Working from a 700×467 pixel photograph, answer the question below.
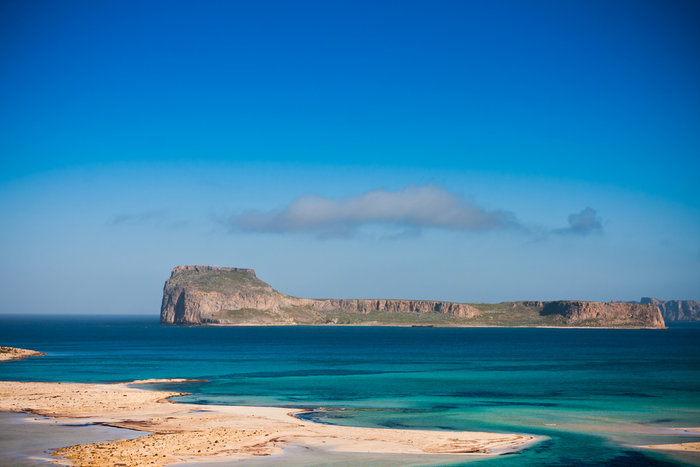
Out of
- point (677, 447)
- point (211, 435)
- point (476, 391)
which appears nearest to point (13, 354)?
point (476, 391)

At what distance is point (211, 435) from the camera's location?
39.8 meters

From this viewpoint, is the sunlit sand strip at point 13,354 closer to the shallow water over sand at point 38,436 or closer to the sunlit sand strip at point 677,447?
the shallow water over sand at point 38,436

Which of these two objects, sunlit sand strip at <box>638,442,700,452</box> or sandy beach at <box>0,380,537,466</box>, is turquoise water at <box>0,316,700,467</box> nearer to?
sunlit sand strip at <box>638,442,700,452</box>

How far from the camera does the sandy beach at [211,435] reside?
34.8m

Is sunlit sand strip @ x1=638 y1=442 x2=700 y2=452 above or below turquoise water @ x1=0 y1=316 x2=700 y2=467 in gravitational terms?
above

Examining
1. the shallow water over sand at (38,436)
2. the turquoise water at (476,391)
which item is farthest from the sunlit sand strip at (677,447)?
the shallow water over sand at (38,436)

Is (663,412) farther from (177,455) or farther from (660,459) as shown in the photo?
(177,455)

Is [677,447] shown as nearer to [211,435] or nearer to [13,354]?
[211,435]

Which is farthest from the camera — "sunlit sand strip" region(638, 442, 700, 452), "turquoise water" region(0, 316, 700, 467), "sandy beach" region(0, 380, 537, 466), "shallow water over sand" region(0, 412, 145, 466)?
"turquoise water" region(0, 316, 700, 467)

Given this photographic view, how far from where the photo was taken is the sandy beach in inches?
1368

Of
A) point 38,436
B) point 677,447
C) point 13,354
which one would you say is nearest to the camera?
point 677,447

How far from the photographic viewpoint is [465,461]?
3484cm

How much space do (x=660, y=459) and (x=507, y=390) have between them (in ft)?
108

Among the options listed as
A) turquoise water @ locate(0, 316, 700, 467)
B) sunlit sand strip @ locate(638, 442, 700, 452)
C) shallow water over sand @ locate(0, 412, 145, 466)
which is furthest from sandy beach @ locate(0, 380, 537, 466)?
sunlit sand strip @ locate(638, 442, 700, 452)
